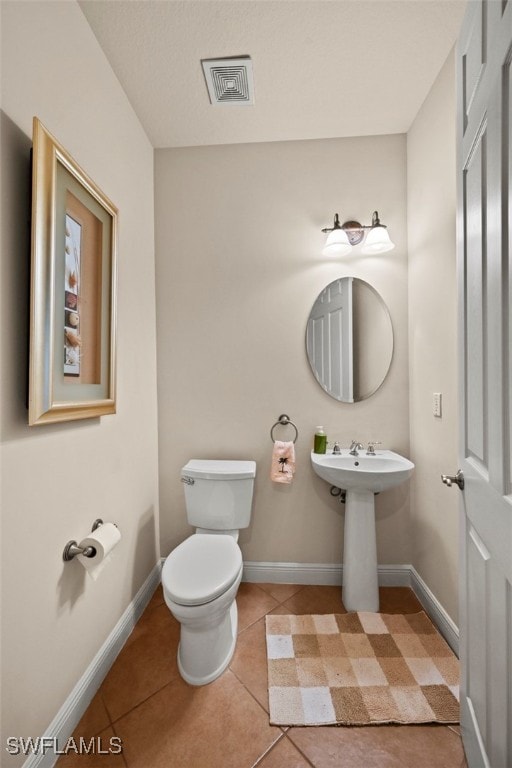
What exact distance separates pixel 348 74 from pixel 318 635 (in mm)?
2628

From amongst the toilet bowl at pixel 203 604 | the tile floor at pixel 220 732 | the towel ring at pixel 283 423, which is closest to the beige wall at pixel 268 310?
the towel ring at pixel 283 423

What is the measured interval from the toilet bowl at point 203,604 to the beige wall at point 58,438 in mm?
339

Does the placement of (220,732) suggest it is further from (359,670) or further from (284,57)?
(284,57)

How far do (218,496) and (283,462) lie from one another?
402 mm

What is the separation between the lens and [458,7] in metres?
1.34

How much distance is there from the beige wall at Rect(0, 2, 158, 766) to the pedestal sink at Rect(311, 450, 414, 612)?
3.44 ft

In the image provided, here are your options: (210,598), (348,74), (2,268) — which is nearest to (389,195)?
(348,74)

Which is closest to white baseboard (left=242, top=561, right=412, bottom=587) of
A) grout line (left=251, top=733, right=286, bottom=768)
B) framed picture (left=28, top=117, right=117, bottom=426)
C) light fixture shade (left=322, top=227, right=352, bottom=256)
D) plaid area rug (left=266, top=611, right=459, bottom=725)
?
plaid area rug (left=266, top=611, right=459, bottom=725)

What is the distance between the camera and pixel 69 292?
1.19 m

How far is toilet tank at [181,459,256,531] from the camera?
1.84m

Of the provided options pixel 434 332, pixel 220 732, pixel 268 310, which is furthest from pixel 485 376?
pixel 220 732

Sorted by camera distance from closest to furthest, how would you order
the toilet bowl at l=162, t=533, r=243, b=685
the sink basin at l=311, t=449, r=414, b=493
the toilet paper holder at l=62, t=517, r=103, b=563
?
the toilet paper holder at l=62, t=517, r=103, b=563 → the toilet bowl at l=162, t=533, r=243, b=685 → the sink basin at l=311, t=449, r=414, b=493

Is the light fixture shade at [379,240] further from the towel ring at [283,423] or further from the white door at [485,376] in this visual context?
the towel ring at [283,423]

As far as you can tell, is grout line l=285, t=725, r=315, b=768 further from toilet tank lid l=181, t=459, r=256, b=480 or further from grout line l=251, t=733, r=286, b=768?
toilet tank lid l=181, t=459, r=256, b=480
